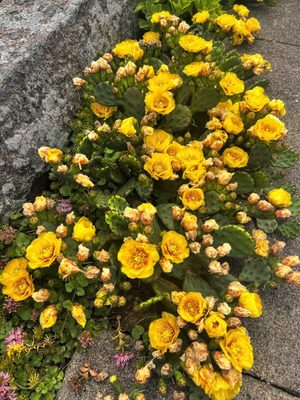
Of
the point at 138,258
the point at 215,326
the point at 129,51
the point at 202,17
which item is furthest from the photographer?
the point at 202,17

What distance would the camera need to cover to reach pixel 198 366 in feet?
5.97

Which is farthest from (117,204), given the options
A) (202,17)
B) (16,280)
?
(202,17)

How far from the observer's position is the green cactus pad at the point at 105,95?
249 cm

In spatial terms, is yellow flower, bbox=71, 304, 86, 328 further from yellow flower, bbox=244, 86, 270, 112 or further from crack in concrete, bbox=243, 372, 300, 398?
yellow flower, bbox=244, 86, 270, 112

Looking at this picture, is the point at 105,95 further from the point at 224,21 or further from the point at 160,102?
the point at 224,21

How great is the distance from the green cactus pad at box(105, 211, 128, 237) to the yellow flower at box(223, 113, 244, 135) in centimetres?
79

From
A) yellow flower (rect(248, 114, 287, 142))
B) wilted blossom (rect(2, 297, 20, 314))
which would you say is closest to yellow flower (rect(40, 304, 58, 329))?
wilted blossom (rect(2, 297, 20, 314))

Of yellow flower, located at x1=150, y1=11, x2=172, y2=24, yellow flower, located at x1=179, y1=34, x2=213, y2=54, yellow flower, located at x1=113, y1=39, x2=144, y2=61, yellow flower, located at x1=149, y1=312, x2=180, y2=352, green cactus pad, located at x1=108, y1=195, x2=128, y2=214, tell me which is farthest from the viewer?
yellow flower, located at x1=150, y1=11, x2=172, y2=24

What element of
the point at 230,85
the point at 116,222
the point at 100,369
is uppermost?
the point at 230,85

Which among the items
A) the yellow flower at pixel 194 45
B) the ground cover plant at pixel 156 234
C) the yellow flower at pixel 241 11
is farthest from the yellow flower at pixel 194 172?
the yellow flower at pixel 241 11

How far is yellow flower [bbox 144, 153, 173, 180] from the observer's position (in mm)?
2186

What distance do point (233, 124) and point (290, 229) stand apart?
2.06 ft

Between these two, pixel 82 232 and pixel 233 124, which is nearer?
pixel 82 232

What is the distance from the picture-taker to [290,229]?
7.76ft
